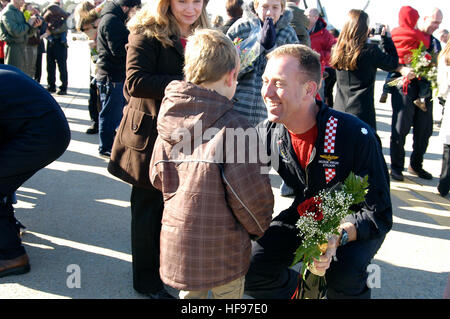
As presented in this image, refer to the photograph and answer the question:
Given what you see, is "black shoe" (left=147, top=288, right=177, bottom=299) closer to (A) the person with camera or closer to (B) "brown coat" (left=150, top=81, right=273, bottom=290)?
(B) "brown coat" (left=150, top=81, right=273, bottom=290)

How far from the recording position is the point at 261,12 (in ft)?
13.6

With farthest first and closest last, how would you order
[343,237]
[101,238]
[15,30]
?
[15,30] → [101,238] → [343,237]

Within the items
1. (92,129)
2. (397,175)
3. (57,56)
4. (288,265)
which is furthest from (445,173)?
(57,56)

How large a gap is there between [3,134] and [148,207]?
3.55 ft

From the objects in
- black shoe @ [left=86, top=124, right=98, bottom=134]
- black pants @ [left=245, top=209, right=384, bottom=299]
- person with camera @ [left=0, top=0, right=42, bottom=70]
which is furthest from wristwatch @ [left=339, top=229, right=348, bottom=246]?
person with camera @ [left=0, top=0, right=42, bottom=70]

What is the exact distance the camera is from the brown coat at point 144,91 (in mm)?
2922

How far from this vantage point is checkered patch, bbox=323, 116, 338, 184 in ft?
8.84

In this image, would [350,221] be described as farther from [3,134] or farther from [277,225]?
[3,134]

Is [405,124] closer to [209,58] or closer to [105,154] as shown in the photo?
[105,154]

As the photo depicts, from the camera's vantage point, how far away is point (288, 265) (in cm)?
300

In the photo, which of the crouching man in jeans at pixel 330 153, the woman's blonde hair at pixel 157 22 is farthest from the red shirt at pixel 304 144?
the woman's blonde hair at pixel 157 22

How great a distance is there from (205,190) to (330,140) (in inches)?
33.5

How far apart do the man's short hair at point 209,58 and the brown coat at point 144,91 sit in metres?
0.56
